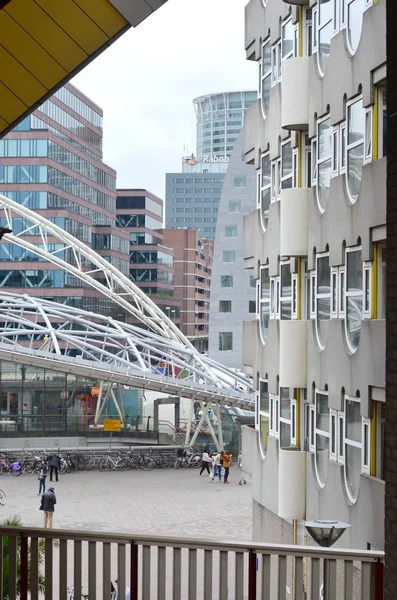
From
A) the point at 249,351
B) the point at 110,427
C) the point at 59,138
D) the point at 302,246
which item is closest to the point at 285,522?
the point at 249,351

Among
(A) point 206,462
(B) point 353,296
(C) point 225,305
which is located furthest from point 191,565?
(C) point 225,305

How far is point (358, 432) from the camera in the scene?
416 inches

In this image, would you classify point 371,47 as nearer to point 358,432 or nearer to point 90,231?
point 358,432

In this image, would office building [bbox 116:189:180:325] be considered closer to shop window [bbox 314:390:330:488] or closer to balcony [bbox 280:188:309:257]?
balcony [bbox 280:188:309:257]

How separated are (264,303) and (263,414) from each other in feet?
5.59

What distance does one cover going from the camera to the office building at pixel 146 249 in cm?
7919

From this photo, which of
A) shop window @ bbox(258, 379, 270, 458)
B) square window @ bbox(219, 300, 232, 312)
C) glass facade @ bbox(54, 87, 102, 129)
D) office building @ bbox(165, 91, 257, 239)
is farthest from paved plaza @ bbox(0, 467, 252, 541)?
office building @ bbox(165, 91, 257, 239)

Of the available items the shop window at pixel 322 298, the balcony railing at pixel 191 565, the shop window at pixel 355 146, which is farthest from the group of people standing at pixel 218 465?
the balcony railing at pixel 191 565

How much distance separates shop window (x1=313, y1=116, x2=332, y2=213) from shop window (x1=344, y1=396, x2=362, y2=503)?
260 cm

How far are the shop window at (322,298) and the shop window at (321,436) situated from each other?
682mm

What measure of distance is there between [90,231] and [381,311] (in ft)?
193

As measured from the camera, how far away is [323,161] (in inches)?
472

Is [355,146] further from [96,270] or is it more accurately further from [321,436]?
[96,270]

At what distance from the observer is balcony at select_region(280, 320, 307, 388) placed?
1273 centimetres
